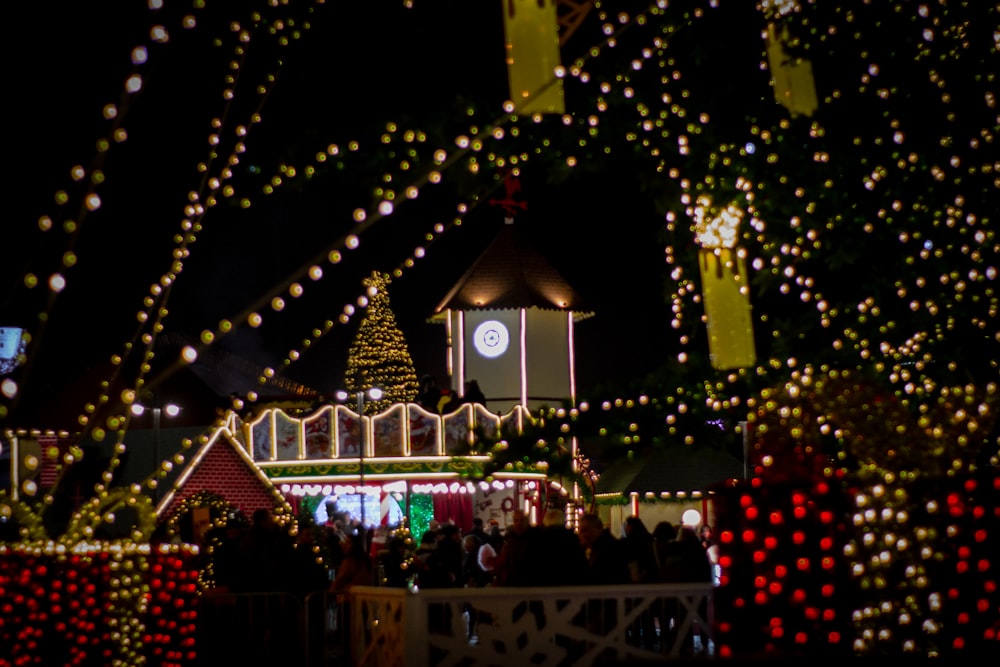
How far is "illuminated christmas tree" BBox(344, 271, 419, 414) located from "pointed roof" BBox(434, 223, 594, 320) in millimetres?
2117

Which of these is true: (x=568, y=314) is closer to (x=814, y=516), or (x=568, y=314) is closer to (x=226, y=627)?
(x=226, y=627)

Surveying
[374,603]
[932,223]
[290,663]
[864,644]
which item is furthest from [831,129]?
[290,663]

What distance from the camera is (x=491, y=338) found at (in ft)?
125

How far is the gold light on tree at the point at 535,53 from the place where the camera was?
673 centimetres

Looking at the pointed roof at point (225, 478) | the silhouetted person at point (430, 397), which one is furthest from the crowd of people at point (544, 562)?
the silhouetted person at point (430, 397)

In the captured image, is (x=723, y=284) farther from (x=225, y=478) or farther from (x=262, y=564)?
(x=225, y=478)

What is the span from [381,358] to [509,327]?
3905 millimetres

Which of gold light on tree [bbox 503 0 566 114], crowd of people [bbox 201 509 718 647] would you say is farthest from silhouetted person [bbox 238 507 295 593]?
gold light on tree [bbox 503 0 566 114]

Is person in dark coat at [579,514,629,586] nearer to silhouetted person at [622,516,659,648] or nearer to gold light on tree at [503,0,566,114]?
silhouetted person at [622,516,659,648]

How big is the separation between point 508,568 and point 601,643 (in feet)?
6.59

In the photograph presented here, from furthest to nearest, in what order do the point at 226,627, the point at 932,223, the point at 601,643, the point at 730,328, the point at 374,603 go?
the point at 226,627
the point at 374,603
the point at 601,643
the point at 730,328
the point at 932,223

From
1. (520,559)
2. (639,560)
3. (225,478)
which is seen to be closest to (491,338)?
(225,478)

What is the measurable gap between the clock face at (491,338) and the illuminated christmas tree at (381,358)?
222cm

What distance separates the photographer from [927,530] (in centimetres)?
720
